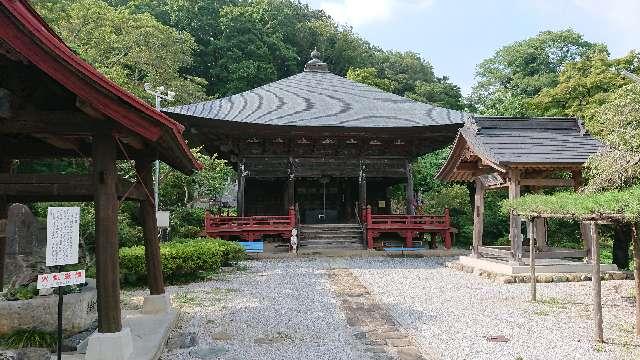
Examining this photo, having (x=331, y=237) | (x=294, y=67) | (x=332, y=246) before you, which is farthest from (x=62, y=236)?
(x=294, y=67)

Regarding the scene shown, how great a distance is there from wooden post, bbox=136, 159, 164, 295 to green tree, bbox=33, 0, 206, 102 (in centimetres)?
2187

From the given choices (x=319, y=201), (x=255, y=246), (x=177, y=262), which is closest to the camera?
(x=177, y=262)

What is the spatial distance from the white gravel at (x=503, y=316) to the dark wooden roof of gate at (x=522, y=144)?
3016mm

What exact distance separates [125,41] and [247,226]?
16442mm

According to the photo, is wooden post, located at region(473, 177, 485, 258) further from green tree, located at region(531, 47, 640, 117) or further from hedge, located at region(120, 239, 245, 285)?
green tree, located at region(531, 47, 640, 117)

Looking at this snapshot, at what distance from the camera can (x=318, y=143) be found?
66.4 feet

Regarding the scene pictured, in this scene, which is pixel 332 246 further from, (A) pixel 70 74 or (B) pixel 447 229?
(A) pixel 70 74

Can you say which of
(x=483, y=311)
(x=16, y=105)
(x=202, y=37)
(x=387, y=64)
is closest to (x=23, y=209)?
(x=16, y=105)

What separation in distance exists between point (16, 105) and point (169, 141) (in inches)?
62.1

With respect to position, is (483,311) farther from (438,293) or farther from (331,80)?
(331,80)

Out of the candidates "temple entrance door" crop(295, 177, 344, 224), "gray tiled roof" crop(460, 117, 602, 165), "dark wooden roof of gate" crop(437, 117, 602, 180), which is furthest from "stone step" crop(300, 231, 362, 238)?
"gray tiled roof" crop(460, 117, 602, 165)

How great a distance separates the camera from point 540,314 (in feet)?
26.3

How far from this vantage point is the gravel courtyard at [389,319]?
5949mm

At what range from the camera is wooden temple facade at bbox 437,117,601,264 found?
39.3 feet
